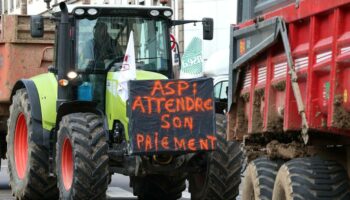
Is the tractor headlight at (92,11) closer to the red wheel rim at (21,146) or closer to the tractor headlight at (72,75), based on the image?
the tractor headlight at (72,75)

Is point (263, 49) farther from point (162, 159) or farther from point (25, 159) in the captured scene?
point (25, 159)

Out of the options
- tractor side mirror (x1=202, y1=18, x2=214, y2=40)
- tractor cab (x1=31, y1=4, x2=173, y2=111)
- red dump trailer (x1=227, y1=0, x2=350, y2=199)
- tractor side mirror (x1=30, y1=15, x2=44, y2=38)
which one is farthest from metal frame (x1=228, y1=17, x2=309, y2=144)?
tractor side mirror (x1=30, y1=15, x2=44, y2=38)

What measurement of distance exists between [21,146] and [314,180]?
370 inches

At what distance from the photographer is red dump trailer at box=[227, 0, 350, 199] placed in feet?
25.3

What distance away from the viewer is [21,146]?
17.2 metres

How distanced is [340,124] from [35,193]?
8811 mm

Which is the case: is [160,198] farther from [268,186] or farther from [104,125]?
[268,186]

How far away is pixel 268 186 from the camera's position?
954 cm

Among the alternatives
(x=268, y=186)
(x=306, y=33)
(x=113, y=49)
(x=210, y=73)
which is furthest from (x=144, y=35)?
(x=210, y=73)

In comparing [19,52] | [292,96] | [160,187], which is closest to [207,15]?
[19,52]

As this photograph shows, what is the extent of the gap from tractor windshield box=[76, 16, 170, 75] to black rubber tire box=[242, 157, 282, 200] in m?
5.18

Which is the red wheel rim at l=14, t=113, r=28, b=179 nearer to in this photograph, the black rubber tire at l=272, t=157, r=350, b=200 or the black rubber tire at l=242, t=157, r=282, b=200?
the black rubber tire at l=242, t=157, r=282, b=200

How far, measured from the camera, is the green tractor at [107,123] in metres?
13.8

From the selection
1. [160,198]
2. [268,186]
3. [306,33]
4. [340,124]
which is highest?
[306,33]
